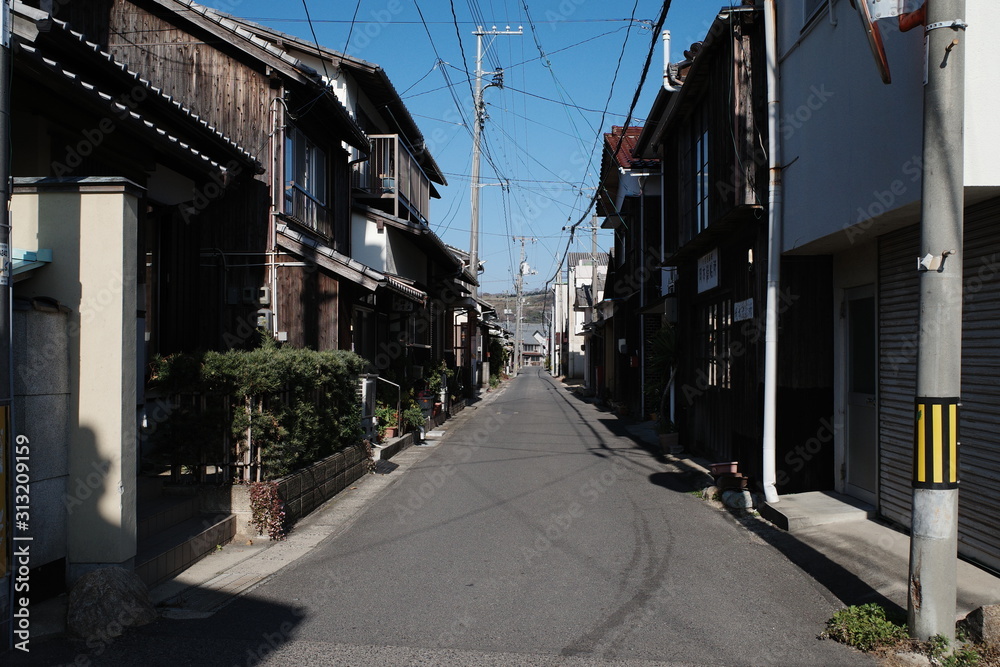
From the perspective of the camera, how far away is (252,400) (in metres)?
7.43

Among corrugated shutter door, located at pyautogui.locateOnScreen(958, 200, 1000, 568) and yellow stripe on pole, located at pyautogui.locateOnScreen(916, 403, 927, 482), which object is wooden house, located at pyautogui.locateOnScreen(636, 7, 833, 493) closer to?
corrugated shutter door, located at pyautogui.locateOnScreen(958, 200, 1000, 568)

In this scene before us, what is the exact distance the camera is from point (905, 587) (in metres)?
5.59

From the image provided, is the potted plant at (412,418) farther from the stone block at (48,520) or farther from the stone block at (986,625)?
the stone block at (986,625)

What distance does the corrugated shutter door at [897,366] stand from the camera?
7184 mm

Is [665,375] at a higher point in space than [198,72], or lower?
lower

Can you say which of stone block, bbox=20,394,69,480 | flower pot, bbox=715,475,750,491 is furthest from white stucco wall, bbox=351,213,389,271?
stone block, bbox=20,394,69,480

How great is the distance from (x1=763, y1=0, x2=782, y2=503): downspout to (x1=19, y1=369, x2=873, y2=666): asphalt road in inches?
38.7

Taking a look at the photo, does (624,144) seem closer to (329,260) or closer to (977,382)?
(329,260)

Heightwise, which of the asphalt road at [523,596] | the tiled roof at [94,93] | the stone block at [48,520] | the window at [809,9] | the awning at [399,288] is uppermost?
the window at [809,9]

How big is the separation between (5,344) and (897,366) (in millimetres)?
7568

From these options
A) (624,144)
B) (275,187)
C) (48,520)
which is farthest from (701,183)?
(624,144)

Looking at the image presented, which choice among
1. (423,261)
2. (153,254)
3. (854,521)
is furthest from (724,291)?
(423,261)

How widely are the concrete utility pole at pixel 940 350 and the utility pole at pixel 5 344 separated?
5558mm

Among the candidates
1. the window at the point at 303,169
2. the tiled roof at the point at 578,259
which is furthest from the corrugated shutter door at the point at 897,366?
the tiled roof at the point at 578,259
